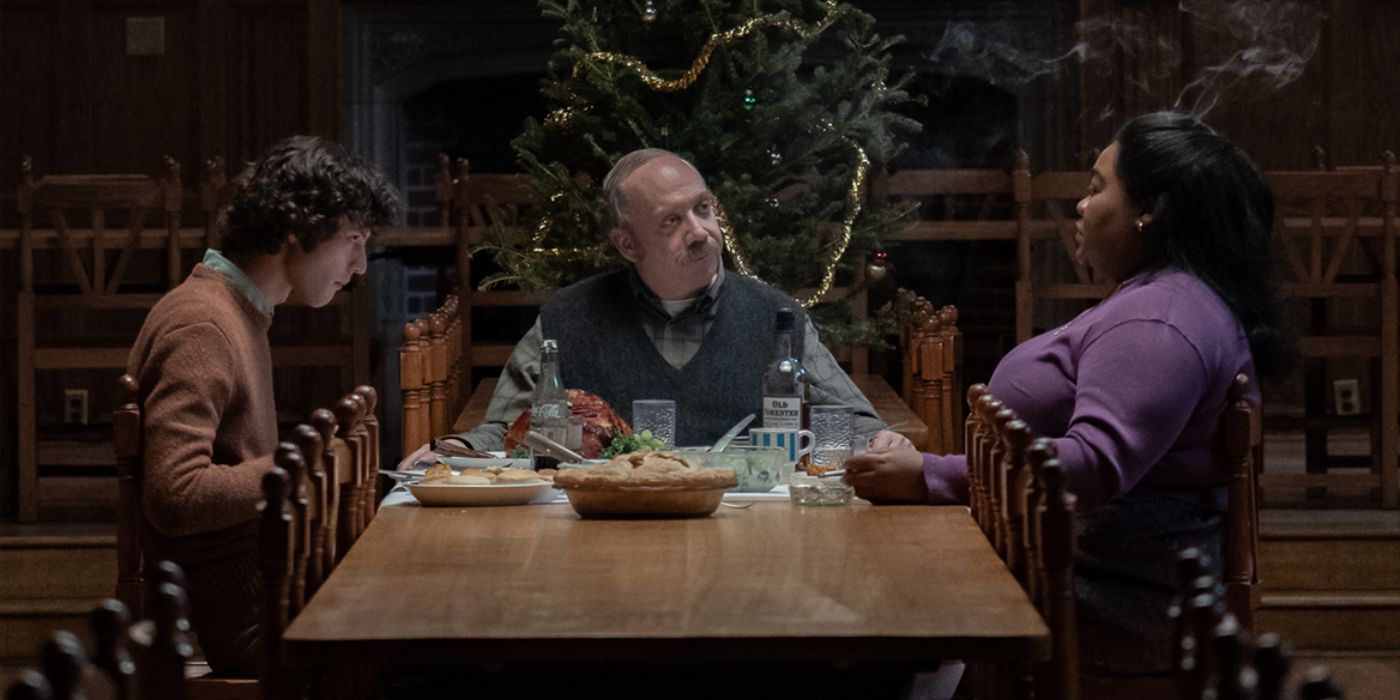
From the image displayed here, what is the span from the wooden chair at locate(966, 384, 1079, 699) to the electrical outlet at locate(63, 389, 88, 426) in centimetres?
628

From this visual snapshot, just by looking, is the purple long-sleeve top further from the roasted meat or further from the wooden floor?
the wooden floor

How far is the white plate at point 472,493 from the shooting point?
2.53 m

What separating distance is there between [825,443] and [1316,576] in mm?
2759

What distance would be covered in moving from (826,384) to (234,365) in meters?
1.21

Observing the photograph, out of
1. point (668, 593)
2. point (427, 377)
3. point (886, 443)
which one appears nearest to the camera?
point (668, 593)

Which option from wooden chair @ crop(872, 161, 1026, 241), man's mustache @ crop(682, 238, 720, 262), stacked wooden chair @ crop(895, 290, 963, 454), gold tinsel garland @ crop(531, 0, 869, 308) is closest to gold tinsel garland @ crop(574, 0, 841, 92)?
gold tinsel garland @ crop(531, 0, 869, 308)

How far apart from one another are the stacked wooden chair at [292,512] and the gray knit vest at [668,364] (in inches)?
36.8

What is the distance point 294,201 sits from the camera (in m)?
2.85

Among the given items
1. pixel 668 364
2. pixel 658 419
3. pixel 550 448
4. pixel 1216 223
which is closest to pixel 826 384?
pixel 668 364

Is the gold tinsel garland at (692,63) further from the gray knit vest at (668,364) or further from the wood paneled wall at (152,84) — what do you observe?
the wood paneled wall at (152,84)

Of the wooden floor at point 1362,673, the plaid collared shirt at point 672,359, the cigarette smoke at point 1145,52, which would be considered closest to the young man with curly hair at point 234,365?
the plaid collared shirt at point 672,359

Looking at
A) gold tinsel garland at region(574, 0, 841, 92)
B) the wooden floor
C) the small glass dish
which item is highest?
gold tinsel garland at region(574, 0, 841, 92)

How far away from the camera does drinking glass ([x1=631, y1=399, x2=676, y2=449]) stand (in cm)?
307

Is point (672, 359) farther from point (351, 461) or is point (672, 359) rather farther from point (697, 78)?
point (697, 78)
